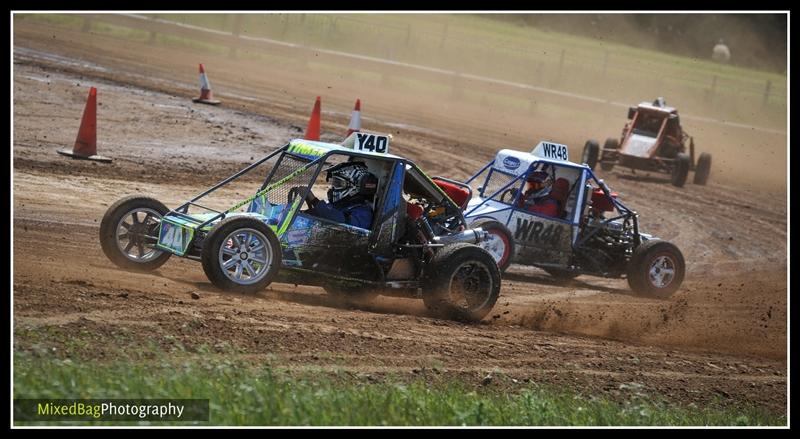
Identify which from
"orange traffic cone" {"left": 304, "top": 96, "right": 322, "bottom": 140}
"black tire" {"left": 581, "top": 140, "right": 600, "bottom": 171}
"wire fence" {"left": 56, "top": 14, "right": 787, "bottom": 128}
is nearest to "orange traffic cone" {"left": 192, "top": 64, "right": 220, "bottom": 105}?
"orange traffic cone" {"left": 304, "top": 96, "right": 322, "bottom": 140}

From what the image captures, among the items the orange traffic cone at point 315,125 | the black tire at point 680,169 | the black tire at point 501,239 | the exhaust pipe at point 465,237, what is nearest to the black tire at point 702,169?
the black tire at point 680,169

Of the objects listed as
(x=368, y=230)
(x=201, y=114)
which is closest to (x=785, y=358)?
(x=368, y=230)

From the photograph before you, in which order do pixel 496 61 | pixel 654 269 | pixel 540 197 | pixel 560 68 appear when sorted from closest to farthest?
pixel 540 197 < pixel 654 269 < pixel 560 68 < pixel 496 61

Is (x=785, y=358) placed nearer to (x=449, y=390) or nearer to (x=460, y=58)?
(x=449, y=390)

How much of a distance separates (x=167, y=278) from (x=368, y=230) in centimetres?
177

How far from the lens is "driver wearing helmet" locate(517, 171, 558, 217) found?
14.0 metres

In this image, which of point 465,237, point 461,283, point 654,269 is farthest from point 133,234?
point 654,269

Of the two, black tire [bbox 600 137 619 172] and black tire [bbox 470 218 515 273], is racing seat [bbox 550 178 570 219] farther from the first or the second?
black tire [bbox 600 137 619 172]

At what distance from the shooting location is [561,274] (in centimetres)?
1434

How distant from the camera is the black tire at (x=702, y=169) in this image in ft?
79.8

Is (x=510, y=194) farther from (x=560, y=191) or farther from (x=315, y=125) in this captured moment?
(x=315, y=125)

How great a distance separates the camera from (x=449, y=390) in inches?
318

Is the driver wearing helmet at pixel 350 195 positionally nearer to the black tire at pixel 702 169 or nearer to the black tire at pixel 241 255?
the black tire at pixel 241 255

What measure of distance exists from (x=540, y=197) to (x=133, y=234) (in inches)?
215
